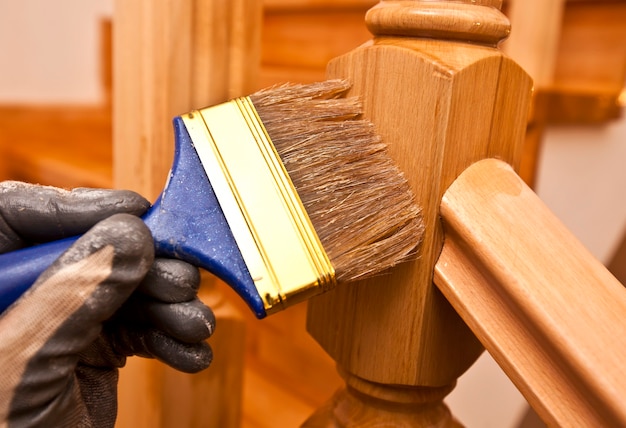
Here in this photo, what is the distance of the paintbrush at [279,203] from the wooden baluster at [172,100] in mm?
188

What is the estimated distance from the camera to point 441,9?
0.47m

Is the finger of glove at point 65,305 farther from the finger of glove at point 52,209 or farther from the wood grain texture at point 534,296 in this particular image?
the wood grain texture at point 534,296

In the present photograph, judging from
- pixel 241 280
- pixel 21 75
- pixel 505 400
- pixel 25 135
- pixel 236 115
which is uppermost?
pixel 236 115

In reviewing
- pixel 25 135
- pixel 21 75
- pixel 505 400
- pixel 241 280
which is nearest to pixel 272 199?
pixel 241 280

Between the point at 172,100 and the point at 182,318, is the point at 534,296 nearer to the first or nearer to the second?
the point at 182,318

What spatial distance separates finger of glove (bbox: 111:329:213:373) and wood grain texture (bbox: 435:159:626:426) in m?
0.22

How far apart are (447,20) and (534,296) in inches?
8.8

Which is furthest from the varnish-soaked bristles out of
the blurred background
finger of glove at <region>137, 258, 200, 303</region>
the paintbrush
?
the blurred background

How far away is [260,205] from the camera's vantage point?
0.47 meters

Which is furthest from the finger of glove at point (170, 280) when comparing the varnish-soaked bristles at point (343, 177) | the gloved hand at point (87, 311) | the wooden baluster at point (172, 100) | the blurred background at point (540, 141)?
the blurred background at point (540, 141)

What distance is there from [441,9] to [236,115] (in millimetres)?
187

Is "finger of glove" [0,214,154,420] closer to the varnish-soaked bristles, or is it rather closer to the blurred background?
the varnish-soaked bristles

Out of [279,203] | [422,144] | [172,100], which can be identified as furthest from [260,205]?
[172,100]

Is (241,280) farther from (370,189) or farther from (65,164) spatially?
(65,164)
